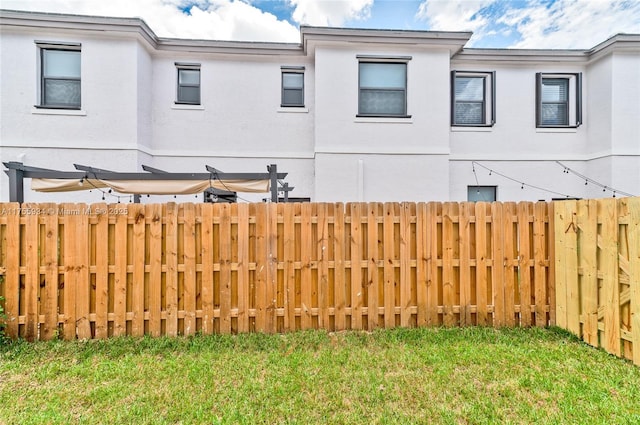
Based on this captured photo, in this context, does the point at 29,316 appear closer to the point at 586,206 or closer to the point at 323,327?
the point at 323,327

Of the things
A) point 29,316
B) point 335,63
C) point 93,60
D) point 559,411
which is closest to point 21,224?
point 29,316

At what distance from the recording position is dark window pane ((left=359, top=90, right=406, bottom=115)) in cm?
848

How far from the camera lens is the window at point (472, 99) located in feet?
30.0

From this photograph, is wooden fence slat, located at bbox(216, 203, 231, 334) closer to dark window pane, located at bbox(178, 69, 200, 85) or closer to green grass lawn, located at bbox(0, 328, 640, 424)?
green grass lawn, located at bbox(0, 328, 640, 424)

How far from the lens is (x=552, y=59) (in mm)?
9117

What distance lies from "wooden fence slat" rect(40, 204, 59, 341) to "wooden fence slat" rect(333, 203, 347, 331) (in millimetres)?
3389

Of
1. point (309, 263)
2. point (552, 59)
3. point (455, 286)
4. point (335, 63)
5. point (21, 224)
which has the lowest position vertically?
point (455, 286)

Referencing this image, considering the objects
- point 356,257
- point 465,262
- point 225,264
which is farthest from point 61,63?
point 465,262

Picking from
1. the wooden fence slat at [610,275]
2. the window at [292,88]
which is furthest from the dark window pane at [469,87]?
the wooden fence slat at [610,275]

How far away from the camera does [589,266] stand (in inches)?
132

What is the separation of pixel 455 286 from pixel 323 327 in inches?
73.1

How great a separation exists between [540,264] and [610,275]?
736 millimetres

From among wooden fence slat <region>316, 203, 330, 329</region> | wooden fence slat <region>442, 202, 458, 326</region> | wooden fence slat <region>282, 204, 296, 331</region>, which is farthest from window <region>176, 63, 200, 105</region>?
wooden fence slat <region>442, 202, 458, 326</region>

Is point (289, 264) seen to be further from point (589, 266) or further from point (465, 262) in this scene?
point (589, 266)
